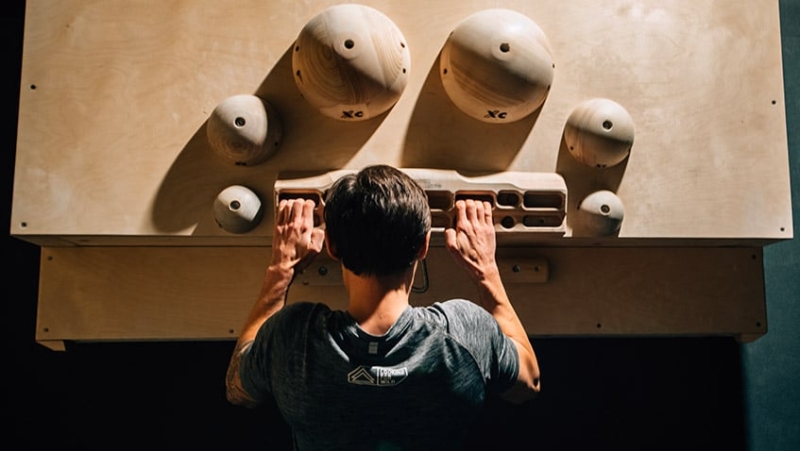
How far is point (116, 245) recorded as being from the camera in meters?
1.09

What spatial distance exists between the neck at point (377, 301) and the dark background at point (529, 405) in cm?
65

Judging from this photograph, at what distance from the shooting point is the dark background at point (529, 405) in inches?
48.4

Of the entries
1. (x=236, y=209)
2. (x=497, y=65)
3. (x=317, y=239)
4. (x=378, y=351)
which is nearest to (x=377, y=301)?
(x=378, y=351)

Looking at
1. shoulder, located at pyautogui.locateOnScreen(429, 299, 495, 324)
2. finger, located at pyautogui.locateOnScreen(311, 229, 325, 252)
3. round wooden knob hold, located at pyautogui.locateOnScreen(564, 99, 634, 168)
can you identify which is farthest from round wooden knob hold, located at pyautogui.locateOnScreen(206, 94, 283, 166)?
round wooden knob hold, located at pyautogui.locateOnScreen(564, 99, 634, 168)

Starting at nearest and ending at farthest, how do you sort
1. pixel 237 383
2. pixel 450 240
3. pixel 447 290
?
pixel 237 383
pixel 450 240
pixel 447 290

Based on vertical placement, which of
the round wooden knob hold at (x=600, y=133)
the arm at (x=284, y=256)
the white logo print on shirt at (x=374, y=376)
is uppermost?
the round wooden knob hold at (x=600, y=133)

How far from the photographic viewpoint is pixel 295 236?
2.87ft

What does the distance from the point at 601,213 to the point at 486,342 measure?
339 mm

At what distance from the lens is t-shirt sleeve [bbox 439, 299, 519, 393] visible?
0.72 m

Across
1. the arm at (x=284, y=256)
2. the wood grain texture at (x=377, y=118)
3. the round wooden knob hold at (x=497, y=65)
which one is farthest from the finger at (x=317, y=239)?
the round wooden knob hold at (x=497, y=65)

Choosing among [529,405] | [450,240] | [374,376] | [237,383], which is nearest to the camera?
[374,376]

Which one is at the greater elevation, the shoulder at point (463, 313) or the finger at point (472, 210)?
the finger at point (472, 210)

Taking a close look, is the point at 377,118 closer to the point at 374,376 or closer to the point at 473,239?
the point at 473,239

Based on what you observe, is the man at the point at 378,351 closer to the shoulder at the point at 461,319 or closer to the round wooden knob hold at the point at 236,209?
the shoulder at the point at 461,319
